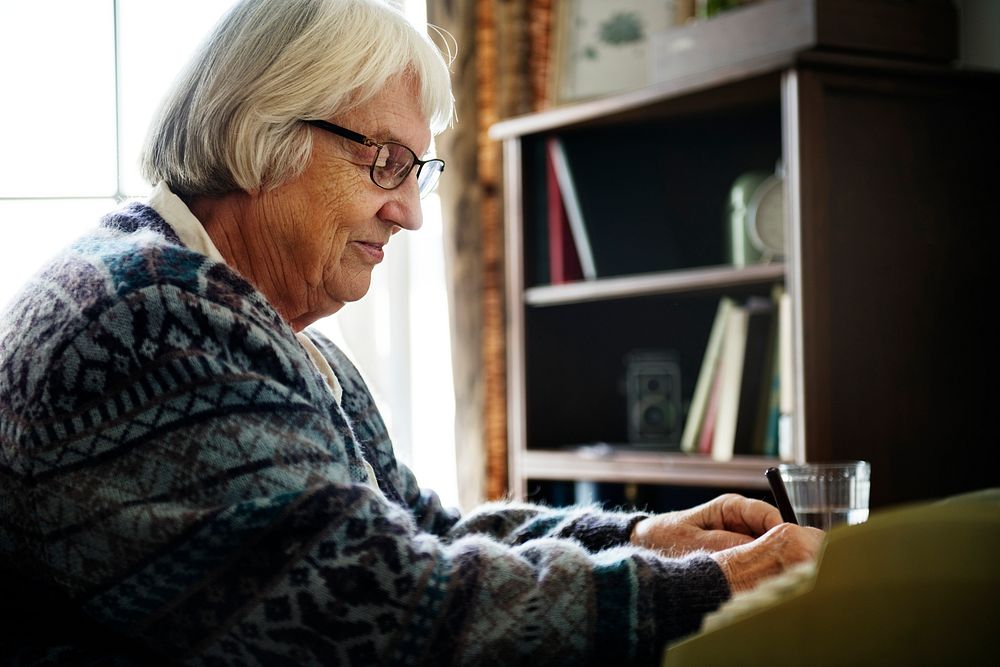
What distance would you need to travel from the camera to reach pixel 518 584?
83cm

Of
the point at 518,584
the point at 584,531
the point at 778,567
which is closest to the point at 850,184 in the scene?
the point at 584,531

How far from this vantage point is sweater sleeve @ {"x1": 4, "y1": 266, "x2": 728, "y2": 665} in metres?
0.79

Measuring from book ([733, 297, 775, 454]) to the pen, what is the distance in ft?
3.13

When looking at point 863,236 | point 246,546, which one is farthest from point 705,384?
point 246,546

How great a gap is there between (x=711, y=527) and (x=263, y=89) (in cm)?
70

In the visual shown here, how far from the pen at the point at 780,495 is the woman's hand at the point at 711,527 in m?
0.07

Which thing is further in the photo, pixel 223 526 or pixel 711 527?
pixel 711 527

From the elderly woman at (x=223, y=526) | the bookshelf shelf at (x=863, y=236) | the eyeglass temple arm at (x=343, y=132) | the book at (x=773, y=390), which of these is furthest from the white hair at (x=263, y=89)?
the book at (x=773, y=390)

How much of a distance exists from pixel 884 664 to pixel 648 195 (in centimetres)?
190

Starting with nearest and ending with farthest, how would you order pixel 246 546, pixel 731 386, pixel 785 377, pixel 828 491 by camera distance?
pixel 246 546 → pixel 828 491 → pixel 785 377 → pixel 731 386

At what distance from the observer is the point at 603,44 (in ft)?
7.99

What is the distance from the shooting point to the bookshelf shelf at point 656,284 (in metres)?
1.93

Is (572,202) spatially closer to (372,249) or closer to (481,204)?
(481,204)

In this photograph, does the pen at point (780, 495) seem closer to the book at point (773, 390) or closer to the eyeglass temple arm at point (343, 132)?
the eyeglass temple arm at point (343, 132)
